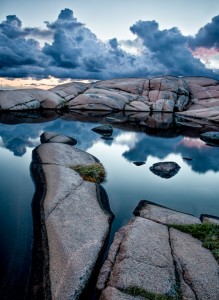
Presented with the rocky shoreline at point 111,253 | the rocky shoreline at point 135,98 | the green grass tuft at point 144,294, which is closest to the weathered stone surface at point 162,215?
the rocky shoreline at point 111,253

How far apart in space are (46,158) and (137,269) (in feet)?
25.3

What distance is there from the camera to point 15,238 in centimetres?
663

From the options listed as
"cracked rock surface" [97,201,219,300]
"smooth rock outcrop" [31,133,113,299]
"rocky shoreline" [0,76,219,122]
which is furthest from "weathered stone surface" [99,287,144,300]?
"rocky shoreline" [0,76,219,122]

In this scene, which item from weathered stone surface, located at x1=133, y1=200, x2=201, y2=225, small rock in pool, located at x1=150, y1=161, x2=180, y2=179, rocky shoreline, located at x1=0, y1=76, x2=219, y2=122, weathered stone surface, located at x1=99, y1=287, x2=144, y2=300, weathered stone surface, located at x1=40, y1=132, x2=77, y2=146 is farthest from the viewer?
rocky shoreline, located at x1=0, y1=76, x2=219, y2=122

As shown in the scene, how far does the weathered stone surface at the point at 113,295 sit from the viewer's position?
4.41 metres

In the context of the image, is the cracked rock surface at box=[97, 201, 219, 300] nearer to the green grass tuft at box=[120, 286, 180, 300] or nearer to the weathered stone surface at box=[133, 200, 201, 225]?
the green grass tuft at box=[120, 286, 180, 300]

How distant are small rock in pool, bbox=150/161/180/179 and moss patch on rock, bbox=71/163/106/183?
9.03 feet

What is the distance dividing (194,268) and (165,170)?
7.51 m

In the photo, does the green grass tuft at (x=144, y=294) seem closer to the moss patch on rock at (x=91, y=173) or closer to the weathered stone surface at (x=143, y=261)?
the weathered stone surface at (x=143, y=261)

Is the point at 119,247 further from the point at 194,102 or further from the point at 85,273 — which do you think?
the point at 194,102

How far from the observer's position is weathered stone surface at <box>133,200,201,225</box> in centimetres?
741

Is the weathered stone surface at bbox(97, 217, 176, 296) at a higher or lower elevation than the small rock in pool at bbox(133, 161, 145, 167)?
higher

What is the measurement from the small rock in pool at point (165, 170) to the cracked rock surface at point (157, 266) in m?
5.41

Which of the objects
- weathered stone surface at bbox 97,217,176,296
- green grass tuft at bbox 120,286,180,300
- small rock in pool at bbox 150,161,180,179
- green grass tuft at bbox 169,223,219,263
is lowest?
small rock in pool at bbox 150,161,180,179
